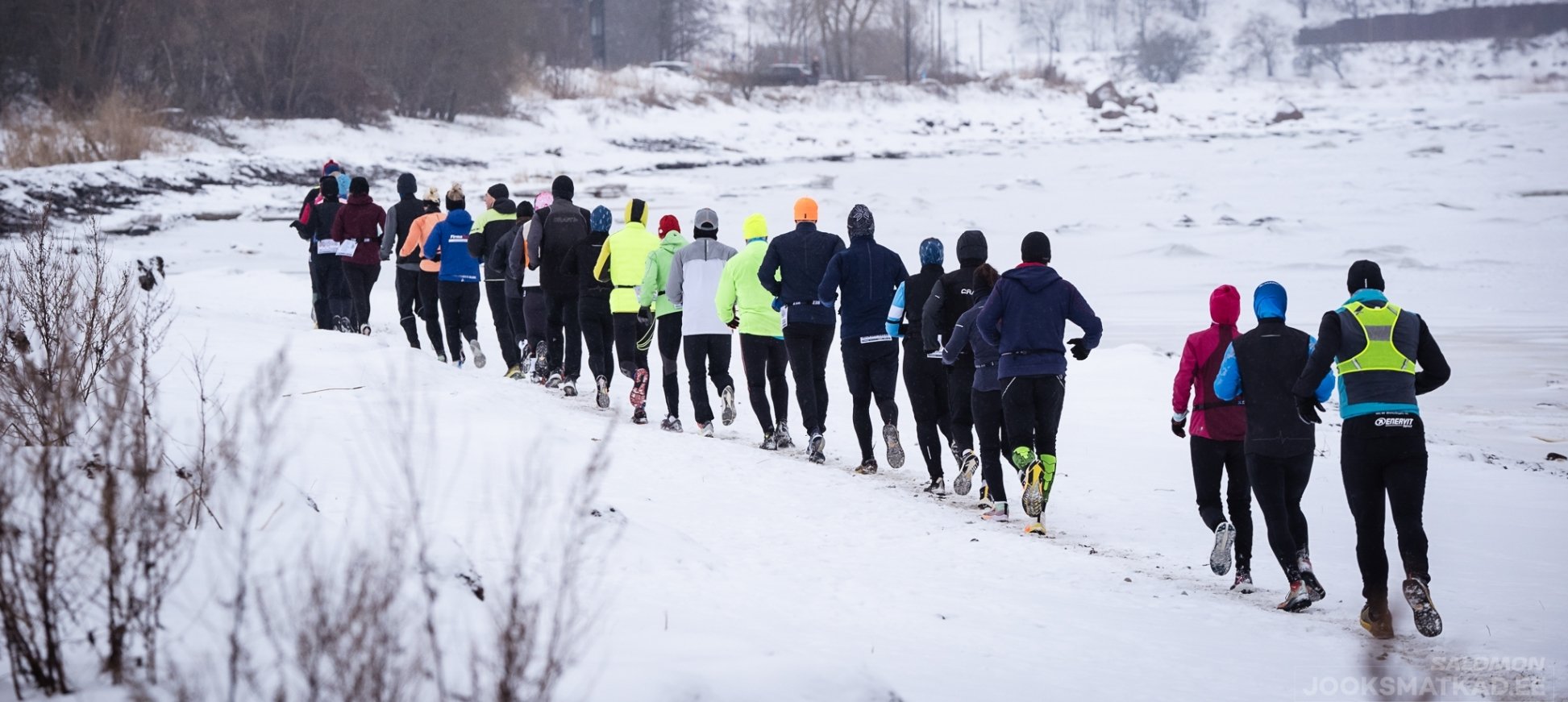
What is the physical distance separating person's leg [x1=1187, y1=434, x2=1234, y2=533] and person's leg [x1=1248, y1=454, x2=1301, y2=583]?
0.29m

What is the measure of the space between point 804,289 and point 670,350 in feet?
4.74

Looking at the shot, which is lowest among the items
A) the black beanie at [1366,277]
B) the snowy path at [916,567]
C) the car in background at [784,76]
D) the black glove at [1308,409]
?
the snowy path at [916,567]

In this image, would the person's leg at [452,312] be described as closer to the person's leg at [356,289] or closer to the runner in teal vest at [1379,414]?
the person's leg at [356,289]

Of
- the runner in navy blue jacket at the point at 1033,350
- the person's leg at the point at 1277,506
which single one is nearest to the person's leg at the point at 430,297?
the runner in navy blue jacket at the point at 1033,350

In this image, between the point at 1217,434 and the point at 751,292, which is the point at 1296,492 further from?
the point at 751,292

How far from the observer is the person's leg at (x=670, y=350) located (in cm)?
987

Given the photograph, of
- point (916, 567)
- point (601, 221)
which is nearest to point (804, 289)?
point (601, 221)

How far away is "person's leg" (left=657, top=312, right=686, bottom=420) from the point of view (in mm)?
9867

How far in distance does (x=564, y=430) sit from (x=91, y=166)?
884 inches

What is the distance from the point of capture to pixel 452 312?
11.8m

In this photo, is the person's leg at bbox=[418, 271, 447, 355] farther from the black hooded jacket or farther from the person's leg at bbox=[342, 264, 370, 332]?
the black hooded jacket

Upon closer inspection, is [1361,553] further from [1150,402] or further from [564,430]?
[1150,402]

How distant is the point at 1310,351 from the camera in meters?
6.05

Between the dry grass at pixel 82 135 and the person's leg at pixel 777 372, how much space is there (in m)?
22.7
